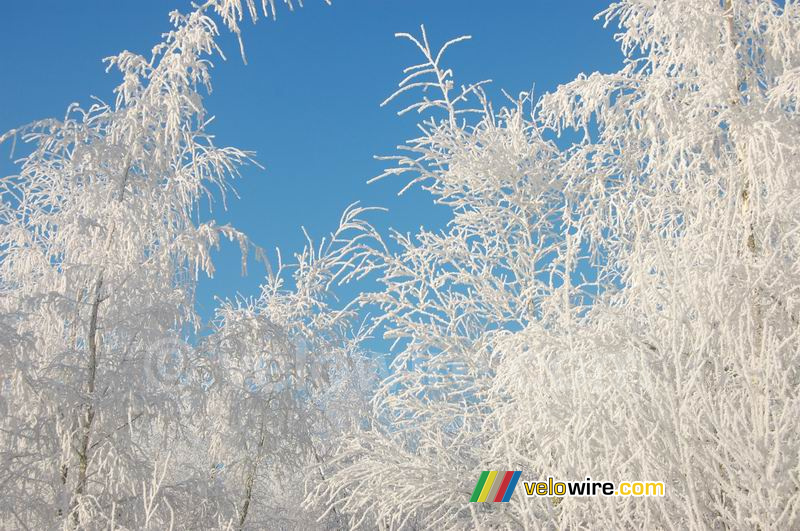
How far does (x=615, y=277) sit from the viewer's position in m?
6.79

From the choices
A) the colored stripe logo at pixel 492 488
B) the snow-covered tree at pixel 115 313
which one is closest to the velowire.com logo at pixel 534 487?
the colored stripe logo at pixel 492 488

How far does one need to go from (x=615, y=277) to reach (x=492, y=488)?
7.25 ft

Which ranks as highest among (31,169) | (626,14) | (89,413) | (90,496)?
(626,14)

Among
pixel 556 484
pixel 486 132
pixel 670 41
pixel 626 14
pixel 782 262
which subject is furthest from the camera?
pixel 486 132

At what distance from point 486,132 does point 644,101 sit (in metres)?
1.51

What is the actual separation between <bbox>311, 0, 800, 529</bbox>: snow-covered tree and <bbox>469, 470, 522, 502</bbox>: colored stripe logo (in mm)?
65

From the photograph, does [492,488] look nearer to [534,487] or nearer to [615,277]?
[534,487]

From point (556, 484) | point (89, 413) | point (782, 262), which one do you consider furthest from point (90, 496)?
point (782, 262)

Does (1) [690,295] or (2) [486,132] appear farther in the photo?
(2) [486,132]

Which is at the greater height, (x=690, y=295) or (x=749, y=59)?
(x=749, y=59)

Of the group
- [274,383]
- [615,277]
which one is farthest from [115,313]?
[615,277]

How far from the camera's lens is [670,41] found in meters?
6.27

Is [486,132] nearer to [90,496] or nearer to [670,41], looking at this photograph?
[670,41]

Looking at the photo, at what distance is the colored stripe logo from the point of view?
5699 millimetres
